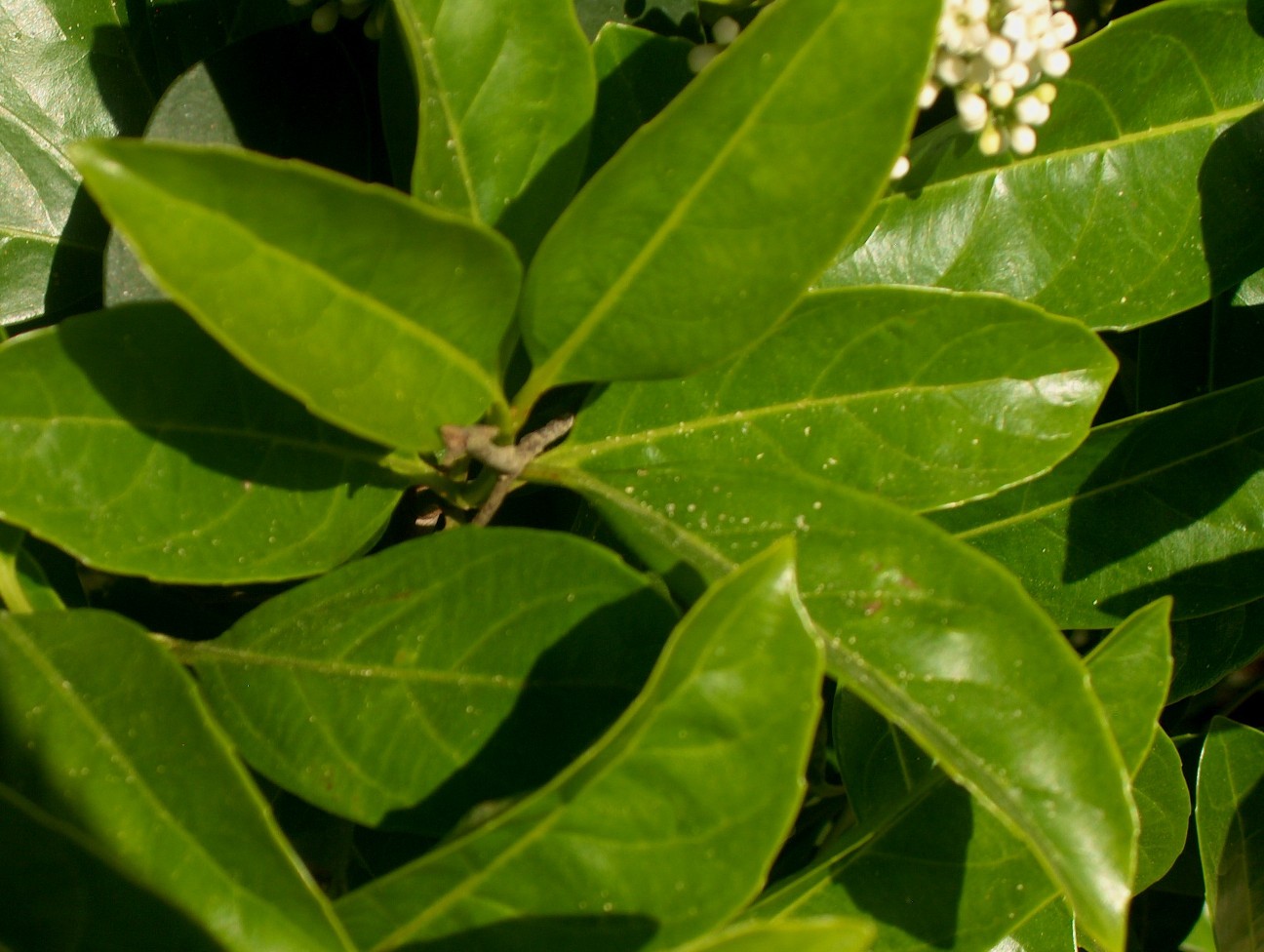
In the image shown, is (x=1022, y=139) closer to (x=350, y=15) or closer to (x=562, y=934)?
(x=350, y=15)

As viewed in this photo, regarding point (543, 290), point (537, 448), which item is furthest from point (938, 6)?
point (537, 448)

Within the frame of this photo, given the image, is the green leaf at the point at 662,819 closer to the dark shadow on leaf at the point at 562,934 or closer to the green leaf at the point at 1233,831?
the dark shadow on leaf at the point at 562,934

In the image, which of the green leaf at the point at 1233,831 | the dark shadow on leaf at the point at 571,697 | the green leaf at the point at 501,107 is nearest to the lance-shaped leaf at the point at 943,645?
the dark shadow on leaf at the point at 571,697

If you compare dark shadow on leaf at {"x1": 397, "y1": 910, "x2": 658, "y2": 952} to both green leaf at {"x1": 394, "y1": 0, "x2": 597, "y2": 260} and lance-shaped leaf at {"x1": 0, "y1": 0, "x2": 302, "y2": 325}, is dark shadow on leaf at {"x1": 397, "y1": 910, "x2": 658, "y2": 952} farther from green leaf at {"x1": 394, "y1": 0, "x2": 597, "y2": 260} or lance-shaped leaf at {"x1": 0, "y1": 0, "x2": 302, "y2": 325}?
lance-shaped leaf at {"x1": 0, "y1": 0, "x2": 302, "y2": 325}

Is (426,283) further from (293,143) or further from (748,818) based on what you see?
(293,143)

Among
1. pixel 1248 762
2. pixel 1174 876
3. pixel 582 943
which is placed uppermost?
pixel 582 943

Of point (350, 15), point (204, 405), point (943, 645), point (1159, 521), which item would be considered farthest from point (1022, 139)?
point (204, 405)
